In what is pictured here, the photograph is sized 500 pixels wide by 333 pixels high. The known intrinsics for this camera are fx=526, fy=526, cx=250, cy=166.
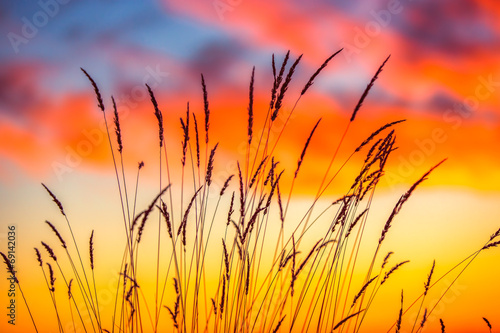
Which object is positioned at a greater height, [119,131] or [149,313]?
[119,131]

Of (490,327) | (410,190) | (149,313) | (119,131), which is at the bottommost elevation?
(490,327)

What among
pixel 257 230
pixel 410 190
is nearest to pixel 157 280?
pixel 257 230

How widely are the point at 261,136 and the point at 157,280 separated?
0.90 m

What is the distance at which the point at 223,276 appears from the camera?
98.6 inches

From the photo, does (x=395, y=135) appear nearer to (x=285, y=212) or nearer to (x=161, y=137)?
(x=285, y=212)

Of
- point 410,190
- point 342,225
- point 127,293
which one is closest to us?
point 410,190

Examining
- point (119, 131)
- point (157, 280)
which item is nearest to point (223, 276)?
point (157, 280)

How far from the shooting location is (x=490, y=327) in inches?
97.2

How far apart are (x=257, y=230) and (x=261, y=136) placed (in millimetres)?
503

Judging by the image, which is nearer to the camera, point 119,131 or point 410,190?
point 410,190

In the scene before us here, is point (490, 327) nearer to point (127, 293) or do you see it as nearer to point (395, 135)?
point (395, 135)

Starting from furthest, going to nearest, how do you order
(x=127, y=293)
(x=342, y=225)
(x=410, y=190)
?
(x=342, y=225)
(x=127, y=293)
(x=410, y=190)

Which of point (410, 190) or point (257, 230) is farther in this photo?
point (257, 230)

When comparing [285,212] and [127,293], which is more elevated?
[285,212]
